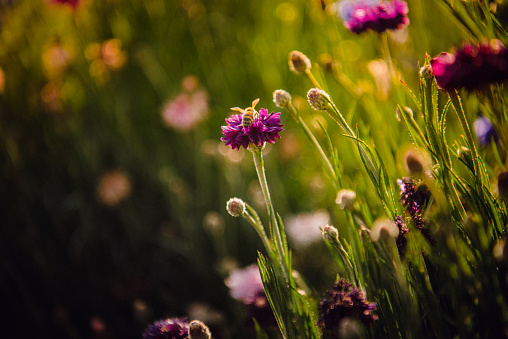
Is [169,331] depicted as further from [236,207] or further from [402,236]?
[402,236]

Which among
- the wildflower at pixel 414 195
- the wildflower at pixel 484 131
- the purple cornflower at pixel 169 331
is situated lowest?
the purple cornflower at pixel 169 331

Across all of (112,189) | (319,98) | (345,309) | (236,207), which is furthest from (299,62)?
(112,189)

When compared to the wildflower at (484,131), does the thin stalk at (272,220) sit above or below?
below

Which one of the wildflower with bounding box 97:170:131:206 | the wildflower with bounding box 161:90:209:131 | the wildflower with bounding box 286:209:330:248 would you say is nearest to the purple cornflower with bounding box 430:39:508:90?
the wildflower with bounding box 286:209:330:248

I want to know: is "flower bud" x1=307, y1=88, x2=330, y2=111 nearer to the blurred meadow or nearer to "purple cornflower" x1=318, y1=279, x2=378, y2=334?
"purple cornflower" x1=318, y1=279, x2=378, y2=334

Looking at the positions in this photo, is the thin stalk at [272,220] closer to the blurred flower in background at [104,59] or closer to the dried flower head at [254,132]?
the dried flower head at [254,132]

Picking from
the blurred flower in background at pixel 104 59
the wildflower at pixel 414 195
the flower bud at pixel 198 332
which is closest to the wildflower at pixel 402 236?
the wildflower at pixel 414 195
